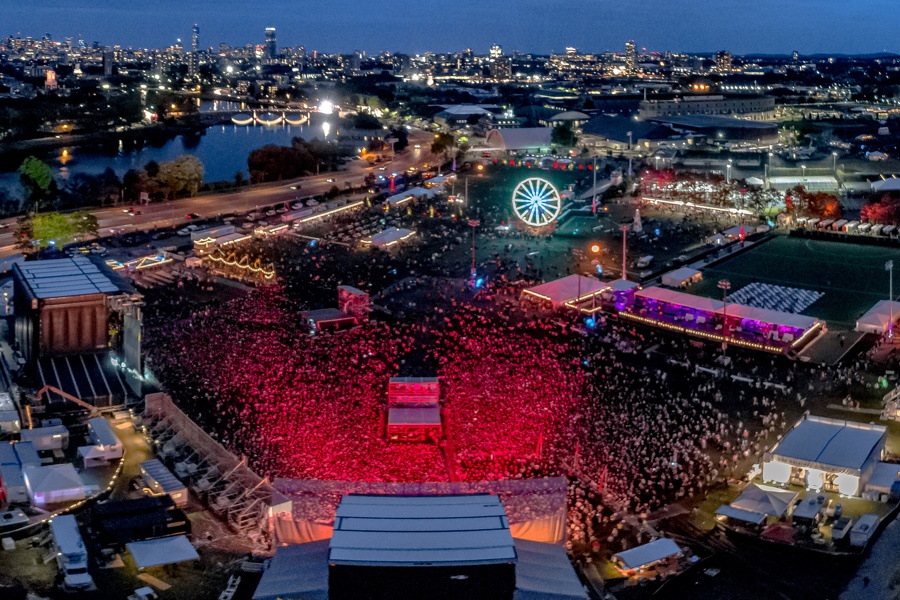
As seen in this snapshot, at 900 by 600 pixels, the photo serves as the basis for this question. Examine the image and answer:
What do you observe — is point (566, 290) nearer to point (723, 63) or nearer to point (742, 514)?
point (742, 514)

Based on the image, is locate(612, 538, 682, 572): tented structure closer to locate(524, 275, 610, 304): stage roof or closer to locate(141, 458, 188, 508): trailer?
locate(141, 458, 188, 508): trailer

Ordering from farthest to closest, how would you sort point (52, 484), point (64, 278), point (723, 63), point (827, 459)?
point (723, 63) < point (64, 278) < point (827, 459) < point (52, 484)

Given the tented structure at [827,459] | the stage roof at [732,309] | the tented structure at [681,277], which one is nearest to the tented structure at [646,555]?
the tented structure at [827,459]

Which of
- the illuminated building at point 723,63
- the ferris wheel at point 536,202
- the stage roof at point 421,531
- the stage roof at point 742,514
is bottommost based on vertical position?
the stage roof at point 742,514

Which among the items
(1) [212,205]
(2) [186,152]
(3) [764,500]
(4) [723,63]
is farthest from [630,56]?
(3) [764,500]

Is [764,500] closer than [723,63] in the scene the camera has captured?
Yes

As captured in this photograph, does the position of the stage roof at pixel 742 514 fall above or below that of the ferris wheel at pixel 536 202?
below

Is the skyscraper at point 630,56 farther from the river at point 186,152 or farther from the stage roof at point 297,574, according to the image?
the stage roof at point 297,574
